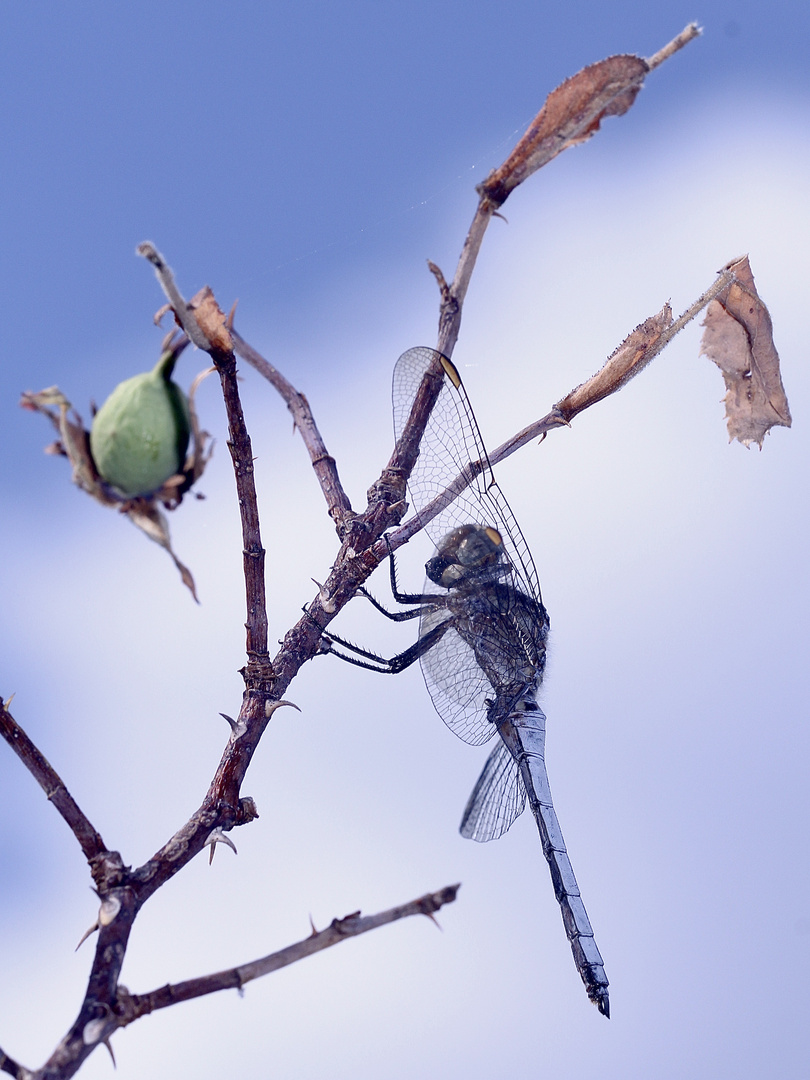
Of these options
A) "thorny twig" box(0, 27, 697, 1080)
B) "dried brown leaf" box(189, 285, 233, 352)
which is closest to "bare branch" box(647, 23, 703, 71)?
"thorny twig" box(0, 27, 697, 1080)

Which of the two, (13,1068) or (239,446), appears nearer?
(13,1068)

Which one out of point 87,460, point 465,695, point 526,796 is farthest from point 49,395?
point 526,796

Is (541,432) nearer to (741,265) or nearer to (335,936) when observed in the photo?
(741,265)

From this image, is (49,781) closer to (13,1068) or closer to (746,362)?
(13,1068)

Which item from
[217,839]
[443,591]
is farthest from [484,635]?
[217,839]

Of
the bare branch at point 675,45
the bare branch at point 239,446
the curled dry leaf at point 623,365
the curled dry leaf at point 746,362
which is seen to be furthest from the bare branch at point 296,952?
the curled dry leaf at point 746,362

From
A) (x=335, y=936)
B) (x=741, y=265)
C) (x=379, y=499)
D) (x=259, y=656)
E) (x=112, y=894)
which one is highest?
(x=741, y=265)
